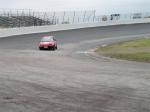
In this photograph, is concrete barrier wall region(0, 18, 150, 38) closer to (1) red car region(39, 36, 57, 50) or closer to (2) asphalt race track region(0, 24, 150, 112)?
Answer: (1) red car region(39, 36, 57, 50)

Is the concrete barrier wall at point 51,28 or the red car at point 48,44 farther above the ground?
the concrete barrier wall at point 51,28

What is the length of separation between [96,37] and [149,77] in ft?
114

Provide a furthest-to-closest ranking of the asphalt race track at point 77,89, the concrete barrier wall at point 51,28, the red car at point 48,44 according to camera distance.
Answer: the concrete barrier wall at point 51,28 → the red car at point 48,44 → the asphalt race track at point 77,89

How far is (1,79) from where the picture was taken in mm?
15453

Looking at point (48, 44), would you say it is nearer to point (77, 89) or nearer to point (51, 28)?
point (51, 28)

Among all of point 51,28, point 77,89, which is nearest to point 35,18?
point 51,28

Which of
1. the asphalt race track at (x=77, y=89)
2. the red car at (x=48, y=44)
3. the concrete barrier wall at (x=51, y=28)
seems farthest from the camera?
the concrete barrier wall at (x=51, y=28)

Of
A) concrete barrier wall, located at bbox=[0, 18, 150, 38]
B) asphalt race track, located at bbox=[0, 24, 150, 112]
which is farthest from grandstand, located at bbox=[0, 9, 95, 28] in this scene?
asphalt race track, located at bbox=[0, 24, 150, 112]

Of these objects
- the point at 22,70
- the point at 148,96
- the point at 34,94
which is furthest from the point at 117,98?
the point at 22,70

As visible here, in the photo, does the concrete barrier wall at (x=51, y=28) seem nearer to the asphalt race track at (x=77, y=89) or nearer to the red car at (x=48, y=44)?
the red car at (x=48, y=44)

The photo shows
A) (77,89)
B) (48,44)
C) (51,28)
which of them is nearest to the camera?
(77,89)

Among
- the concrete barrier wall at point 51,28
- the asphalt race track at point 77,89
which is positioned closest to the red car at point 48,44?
the concrete barrier wall at point 51,28

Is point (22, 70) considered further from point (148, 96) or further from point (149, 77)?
point (148, 96)

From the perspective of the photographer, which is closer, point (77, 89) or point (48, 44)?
point (77, 89)
